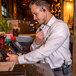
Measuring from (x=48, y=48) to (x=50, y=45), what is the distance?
0.12 ft

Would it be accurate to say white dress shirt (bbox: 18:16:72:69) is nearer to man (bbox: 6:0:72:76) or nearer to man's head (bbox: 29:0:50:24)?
man (bbox: 6:0:72:76)

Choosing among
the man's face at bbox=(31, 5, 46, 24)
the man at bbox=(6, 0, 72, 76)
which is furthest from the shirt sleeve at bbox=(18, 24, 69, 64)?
the man's face at bbox=(31, 5, 46, 24)

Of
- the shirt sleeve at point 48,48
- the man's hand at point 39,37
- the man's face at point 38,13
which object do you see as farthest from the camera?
the man's hand at point 39,37

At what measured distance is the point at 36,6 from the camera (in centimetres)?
187

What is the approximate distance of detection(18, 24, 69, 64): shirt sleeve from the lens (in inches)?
60.1

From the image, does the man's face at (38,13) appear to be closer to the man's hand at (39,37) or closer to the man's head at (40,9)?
the man's head at (40,9)

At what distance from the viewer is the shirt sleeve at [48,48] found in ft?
5.01

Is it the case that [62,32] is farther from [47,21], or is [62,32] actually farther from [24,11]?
[24,11]

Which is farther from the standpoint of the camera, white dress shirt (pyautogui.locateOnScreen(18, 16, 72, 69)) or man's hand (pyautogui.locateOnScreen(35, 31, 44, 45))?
man's hand (pyautogui.locateOnScreen(35, 31, 44, 45))

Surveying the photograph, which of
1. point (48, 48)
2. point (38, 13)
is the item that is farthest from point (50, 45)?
point (38, 13)

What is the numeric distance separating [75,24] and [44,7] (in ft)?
7.22

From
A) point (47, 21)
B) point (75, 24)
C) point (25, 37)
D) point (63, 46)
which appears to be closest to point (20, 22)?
point (25, 37)

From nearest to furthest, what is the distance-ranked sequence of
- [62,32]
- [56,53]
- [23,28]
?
[62,32]
[56,53]
[23,28]

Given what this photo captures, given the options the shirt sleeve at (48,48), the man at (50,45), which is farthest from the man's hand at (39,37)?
the shirt sleeve at (48,48)
